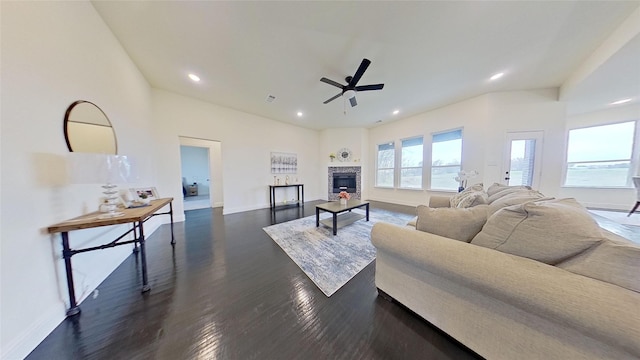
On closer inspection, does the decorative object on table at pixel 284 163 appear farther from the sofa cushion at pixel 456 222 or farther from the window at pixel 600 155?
the window at pixel 600 155

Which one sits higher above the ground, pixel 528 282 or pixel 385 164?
pixel 385 164

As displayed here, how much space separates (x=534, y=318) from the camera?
88 cm

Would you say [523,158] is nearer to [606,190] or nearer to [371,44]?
[606,190]

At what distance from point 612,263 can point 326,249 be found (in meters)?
2.19

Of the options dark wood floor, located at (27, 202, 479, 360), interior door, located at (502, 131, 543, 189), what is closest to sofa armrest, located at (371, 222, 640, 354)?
dark wood floor, located at (27, 202, 479, 360)

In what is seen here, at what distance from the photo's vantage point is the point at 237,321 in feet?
4.44

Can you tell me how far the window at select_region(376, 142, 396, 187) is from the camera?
20.1ft

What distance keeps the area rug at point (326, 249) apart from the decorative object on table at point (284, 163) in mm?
2312

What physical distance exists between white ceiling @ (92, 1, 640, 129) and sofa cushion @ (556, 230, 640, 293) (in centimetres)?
241

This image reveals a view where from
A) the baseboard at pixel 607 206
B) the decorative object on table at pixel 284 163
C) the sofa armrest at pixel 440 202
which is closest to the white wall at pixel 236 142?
the decorative object on table at pixel 284 163

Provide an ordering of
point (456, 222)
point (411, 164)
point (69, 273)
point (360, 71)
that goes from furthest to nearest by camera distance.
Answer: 1. point (411, 164)
2. point (360, 71)
3. point (69, 273)
4. point (456, 222)

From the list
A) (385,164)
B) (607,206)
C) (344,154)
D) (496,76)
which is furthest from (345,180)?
(607,206)

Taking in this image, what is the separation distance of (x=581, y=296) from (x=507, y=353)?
0.49m

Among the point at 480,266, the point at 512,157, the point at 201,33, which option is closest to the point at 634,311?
the point at 480,266
